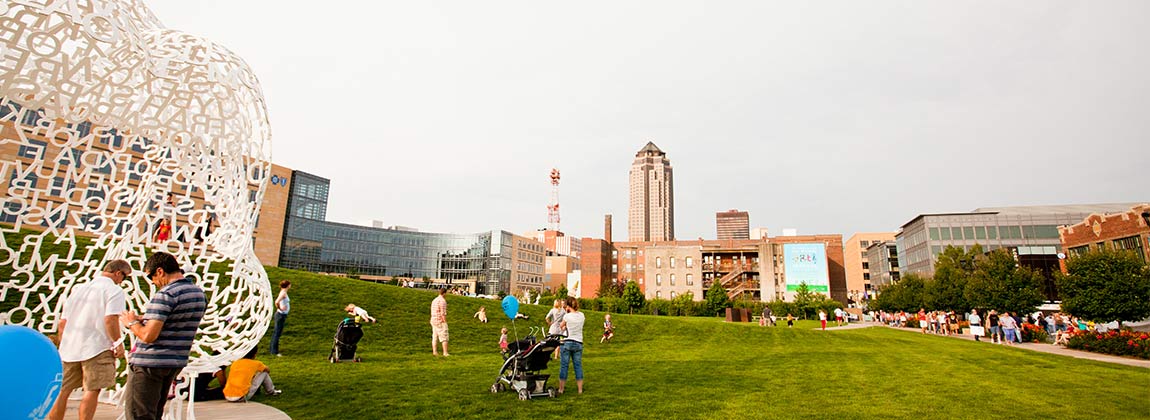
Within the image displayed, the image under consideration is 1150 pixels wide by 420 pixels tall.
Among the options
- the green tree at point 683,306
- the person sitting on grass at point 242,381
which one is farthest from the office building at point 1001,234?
the person sitting on grass at point 242,381

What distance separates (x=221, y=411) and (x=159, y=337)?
3308 mm

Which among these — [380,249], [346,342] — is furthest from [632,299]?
[380,249]

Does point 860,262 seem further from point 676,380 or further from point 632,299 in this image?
point 676,380

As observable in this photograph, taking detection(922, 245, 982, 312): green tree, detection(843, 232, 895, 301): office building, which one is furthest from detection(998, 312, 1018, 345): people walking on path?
detection(843, 232, 895, 301): office building

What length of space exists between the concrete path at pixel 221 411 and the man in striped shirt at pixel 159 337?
2.39m

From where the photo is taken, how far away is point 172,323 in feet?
14.9

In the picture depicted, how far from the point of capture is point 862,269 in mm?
107000

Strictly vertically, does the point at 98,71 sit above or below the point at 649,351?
above

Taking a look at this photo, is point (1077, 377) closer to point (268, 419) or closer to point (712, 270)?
point (268, 419)

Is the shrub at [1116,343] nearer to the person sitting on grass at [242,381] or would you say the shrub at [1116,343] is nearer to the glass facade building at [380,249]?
the person sitting on grass at [242,381]

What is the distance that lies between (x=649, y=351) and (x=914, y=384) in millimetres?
8937

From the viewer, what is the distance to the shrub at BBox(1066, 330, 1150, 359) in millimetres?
17080

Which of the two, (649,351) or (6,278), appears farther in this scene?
(649,351)

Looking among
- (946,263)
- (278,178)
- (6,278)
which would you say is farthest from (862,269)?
(6,278)
